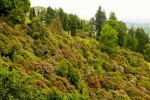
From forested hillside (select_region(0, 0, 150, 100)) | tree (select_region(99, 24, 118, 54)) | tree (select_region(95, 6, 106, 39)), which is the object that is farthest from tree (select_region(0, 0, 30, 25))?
tree (select_region(95, 6, 106, 39))

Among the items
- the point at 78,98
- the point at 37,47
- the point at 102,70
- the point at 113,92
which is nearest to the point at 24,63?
the point at 37,47

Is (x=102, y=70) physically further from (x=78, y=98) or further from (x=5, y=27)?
(x=78, y=98)

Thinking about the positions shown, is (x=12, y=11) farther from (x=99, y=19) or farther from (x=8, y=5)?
(x=99, y=19)

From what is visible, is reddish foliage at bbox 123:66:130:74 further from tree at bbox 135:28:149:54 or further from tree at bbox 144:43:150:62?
tree at bbox 135:28:149:54

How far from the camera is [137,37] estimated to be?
105m

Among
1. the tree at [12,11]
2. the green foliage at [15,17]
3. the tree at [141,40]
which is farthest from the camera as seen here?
the tree at [141,40]

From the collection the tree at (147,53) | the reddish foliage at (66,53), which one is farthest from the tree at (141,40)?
the reddish foliage at (66,53)

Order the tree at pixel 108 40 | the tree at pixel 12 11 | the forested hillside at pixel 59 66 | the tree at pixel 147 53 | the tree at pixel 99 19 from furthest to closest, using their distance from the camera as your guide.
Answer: the tree at pixel 99 19
the tree at pixel 147 53
the tree at pixel 108 40
the tree at pixel 12 11
the forested hillside at pixel 59 66

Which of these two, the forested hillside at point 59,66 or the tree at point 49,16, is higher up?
the tree at point 49,16

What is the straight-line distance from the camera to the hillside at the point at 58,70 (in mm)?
31116

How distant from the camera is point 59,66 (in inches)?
1897

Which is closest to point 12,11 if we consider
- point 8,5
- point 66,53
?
point 8,5

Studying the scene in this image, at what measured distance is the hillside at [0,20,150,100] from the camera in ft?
102

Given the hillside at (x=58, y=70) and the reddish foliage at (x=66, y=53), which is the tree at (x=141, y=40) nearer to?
the hillside at (x=58, y=70)
